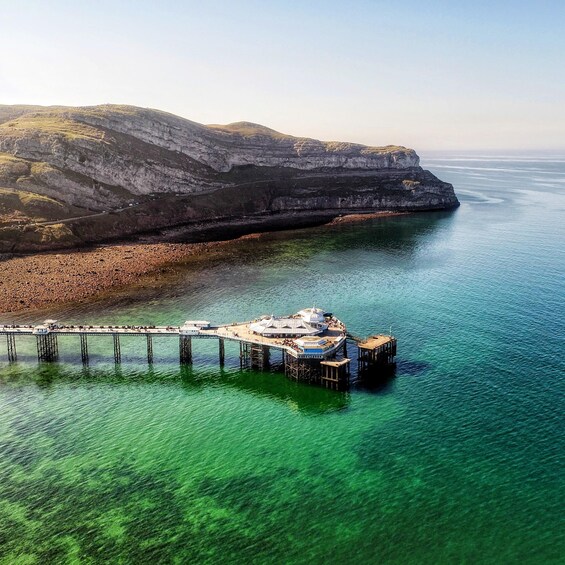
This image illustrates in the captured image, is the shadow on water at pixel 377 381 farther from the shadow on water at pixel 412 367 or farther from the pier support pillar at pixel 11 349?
the pier support pillar at pixel 11 349

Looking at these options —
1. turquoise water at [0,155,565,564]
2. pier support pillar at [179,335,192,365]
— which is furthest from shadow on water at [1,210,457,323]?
pier support pillar at [179,335,192,365]

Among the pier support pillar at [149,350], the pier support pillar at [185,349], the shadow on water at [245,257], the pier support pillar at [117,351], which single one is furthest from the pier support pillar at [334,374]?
the pier support pillar at [117,351]

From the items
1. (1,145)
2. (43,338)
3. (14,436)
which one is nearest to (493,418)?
(14,436)

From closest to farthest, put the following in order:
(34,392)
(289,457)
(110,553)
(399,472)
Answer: (110,553)
(399,472)
(289,457)
(34,392)

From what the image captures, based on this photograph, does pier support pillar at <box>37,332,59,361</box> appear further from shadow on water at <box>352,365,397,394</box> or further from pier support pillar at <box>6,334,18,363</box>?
shadow on water at <box>352,365,397,394</box>

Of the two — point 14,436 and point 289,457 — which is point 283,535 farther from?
point 14,436

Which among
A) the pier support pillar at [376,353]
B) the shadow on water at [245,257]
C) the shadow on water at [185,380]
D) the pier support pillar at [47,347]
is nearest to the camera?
the shadow on water at [185,380]
